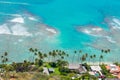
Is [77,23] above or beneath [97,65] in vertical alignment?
above

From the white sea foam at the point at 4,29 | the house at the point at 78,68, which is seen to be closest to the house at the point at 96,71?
the house at the point at 78,68

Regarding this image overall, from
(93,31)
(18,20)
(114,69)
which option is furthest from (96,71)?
(18,20)

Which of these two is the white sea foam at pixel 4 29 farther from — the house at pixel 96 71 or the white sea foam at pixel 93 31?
the house at pixel 96 71

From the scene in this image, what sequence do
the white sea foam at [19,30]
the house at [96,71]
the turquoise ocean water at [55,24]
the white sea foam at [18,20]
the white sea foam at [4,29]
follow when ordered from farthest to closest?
the white sea foam at [18,20] → the white sea foam at [19,30] → the white sea foam at [4,29] → the turquoise ocean water at [55,24] → the house at [96,71]

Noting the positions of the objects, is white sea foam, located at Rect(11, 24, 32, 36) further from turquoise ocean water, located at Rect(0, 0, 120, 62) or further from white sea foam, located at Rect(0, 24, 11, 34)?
white sea foam, located at Rect(0, 24, 11, 34)

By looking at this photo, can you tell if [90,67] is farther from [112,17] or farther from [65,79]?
[112,17]

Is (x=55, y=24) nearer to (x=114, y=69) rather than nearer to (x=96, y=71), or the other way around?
(x=96, y=71)

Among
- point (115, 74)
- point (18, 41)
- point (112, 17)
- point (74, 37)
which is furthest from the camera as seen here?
point (112, 17)

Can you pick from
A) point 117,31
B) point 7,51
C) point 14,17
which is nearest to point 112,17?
point 117,31
